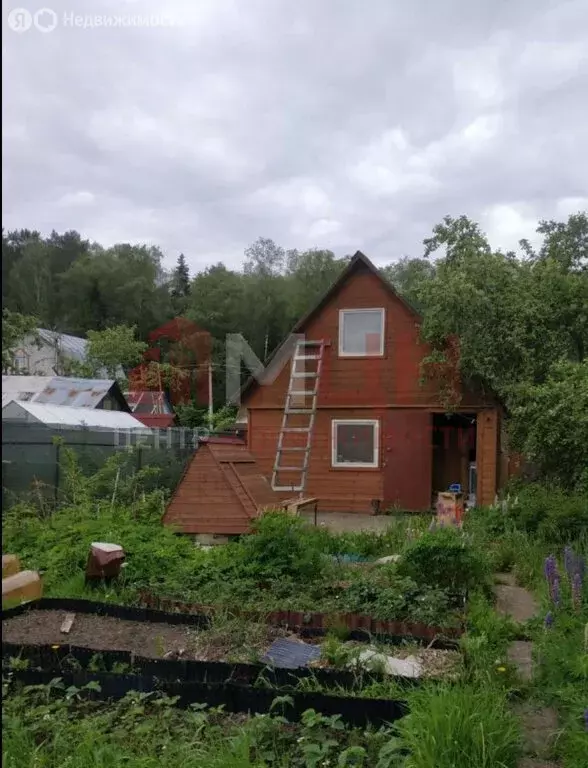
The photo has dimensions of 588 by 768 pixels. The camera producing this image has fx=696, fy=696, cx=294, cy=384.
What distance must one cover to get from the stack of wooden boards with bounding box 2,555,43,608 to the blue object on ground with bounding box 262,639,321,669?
1.18 m

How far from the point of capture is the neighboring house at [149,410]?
43.2 feet

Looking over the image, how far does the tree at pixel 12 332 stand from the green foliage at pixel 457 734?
1767mm

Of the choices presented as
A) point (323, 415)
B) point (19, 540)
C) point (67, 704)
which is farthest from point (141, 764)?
point (323, 415)

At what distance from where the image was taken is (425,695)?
267 centimetres

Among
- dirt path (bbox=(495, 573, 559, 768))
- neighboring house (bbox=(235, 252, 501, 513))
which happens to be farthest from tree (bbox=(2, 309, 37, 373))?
neighboring house (bbox=(235, 252, 501, 513))

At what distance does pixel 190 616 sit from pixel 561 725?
203 centimetres

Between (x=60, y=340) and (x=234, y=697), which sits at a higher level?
(x=60, y=340)

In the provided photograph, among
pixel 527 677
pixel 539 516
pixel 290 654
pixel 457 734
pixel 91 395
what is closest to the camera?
pixel 457 734

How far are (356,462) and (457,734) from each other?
838cm

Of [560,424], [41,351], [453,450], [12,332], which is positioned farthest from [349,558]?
[453,450]

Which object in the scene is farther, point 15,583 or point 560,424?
point 560,424

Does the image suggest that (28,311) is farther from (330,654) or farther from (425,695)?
(330,654)

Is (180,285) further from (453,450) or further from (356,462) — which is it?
(453,450)

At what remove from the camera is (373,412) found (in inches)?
420
